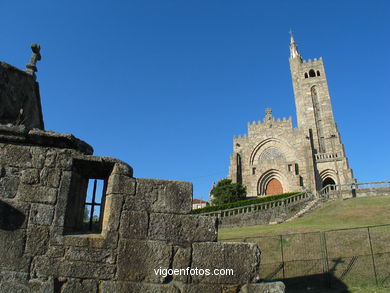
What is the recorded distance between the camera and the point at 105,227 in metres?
3.59

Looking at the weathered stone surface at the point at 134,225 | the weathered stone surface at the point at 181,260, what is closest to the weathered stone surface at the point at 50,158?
the weathered stone surface at the point at 134,225

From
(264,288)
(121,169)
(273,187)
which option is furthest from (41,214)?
(273,187)

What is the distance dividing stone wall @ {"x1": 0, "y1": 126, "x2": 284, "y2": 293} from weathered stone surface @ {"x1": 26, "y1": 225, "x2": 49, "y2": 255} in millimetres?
10

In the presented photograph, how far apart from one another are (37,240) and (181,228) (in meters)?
1.67

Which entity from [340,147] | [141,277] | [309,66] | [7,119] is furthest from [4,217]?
[309,66]

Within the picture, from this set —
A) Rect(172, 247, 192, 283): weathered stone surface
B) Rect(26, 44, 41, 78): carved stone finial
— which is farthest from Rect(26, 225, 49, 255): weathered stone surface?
Rect(26, 44, 41, 78): carved stone finial

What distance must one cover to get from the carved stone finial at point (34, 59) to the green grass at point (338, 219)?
33.4 feet

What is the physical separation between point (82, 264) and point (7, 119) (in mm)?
4136

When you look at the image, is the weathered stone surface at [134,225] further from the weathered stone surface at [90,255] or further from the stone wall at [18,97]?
the stone wall at [18,97]

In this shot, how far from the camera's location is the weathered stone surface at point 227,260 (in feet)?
11.8

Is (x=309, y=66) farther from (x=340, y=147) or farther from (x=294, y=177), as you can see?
(x=294, y=177)

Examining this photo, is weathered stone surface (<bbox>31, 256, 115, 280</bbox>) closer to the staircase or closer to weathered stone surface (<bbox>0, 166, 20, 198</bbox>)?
weathered stone surface (<bbox>0, 166, 20, 198</bbox>)

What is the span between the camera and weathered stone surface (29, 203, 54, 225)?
339 centimetres

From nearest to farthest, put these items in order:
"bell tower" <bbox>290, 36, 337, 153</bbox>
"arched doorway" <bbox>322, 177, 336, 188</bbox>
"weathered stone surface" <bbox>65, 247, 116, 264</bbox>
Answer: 1. "weathered stone surface" <bbox>65, 247, 116, 264</bbox>
2. "arched doorway" <bbox>322, 177, 336, 188</bbox>
3. "bell tower" <bbox>290, 36, 337, 153</bbox>
